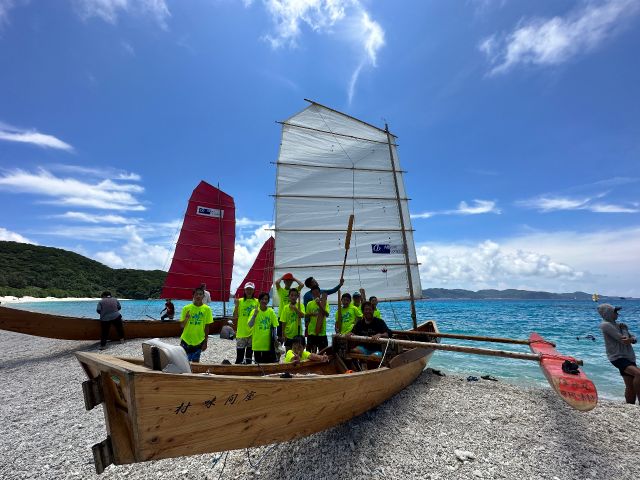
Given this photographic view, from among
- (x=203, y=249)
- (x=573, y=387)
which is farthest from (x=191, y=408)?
(x=203, y=249)

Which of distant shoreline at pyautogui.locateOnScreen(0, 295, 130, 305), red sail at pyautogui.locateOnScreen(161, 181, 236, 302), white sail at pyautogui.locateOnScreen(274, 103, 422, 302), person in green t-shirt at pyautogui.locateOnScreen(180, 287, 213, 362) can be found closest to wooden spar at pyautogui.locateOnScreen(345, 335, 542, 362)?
person in green t-shirt at pyautogui.locateOnScreen(180, 287, 213, 362)

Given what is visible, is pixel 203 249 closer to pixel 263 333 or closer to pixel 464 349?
pixel 263 333

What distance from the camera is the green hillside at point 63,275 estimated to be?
228 feet

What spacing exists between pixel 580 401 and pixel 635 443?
4.69 ft

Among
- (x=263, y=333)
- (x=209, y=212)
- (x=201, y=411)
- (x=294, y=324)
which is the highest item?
(x=209, y=212)

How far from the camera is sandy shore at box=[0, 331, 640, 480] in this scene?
4059 millimetres

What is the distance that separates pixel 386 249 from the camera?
13680mm

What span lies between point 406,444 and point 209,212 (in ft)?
51.0

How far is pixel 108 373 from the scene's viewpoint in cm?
284

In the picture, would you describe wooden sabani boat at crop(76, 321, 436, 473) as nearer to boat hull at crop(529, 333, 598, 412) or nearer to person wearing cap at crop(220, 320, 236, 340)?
boat hull at crop(529, 333, 598, 412)

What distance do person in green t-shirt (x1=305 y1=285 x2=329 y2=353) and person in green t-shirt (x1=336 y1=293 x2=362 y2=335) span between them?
1.03 feet

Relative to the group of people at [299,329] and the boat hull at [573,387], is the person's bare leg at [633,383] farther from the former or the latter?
the boat hull at [573,387]

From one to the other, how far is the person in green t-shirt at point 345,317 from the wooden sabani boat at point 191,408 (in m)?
3.85

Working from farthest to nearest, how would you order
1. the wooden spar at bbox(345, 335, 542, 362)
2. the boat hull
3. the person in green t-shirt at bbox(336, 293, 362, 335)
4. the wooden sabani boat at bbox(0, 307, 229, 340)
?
the wooden sabani boat at bbox(0, 307, 229, 340)
the person in green t-shirt at bbox(336, 293, 362, 335)
the wooden spar at bbox(345, 335, 542, 362)
the boat hull
